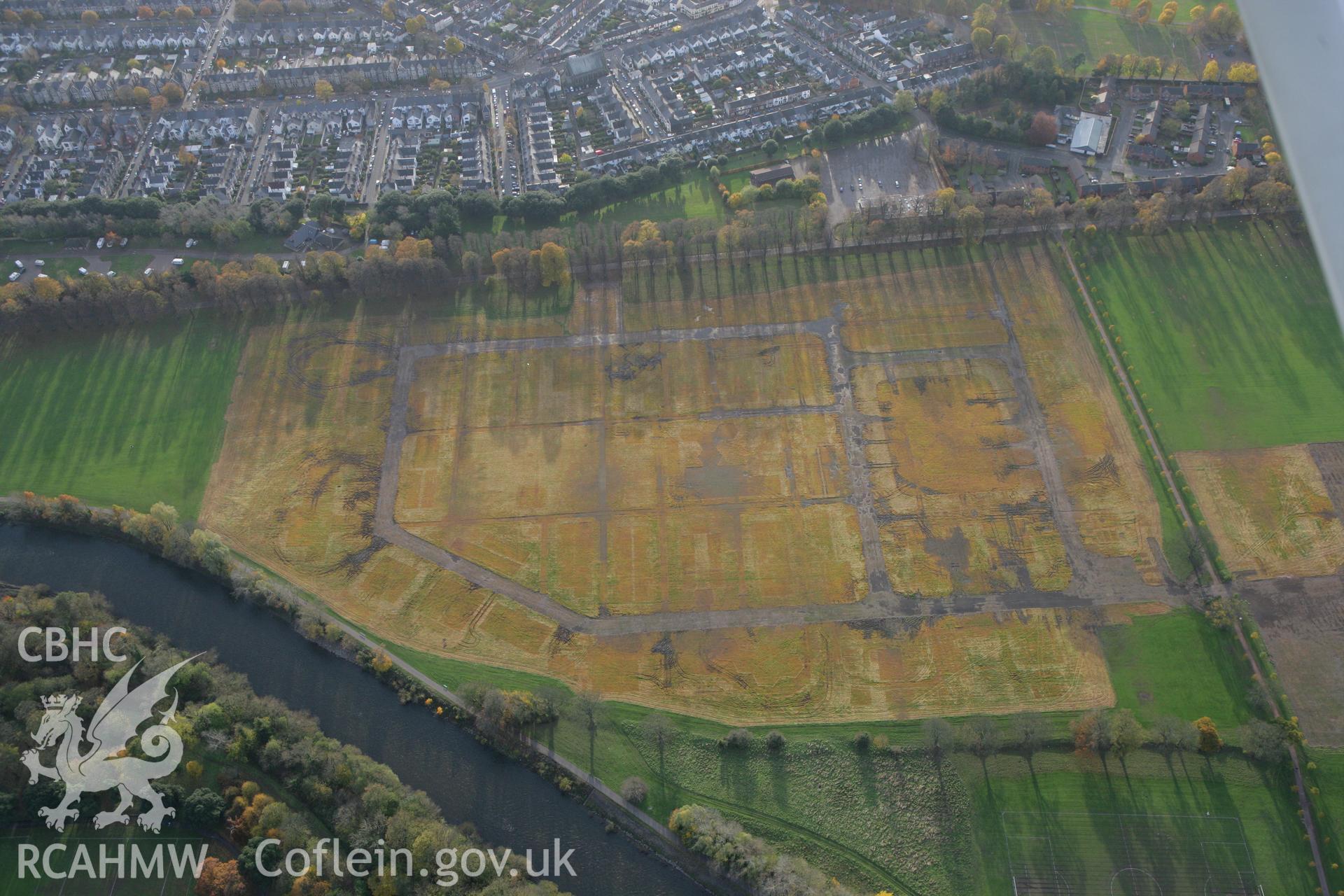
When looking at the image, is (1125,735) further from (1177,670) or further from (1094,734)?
(1177,670)

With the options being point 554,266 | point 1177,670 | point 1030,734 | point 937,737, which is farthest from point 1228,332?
point 554,266

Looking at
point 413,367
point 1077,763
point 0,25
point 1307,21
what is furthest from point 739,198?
point 0,25

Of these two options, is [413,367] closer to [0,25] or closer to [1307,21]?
[1307,21]

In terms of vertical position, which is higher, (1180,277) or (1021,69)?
(1021,69)

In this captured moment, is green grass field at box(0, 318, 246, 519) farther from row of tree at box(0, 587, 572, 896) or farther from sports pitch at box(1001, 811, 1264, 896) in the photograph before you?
sports pitch at box(1001, 811, 1264, 896)

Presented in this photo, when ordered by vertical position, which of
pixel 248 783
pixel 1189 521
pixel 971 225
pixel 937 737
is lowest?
pixel 248 783
